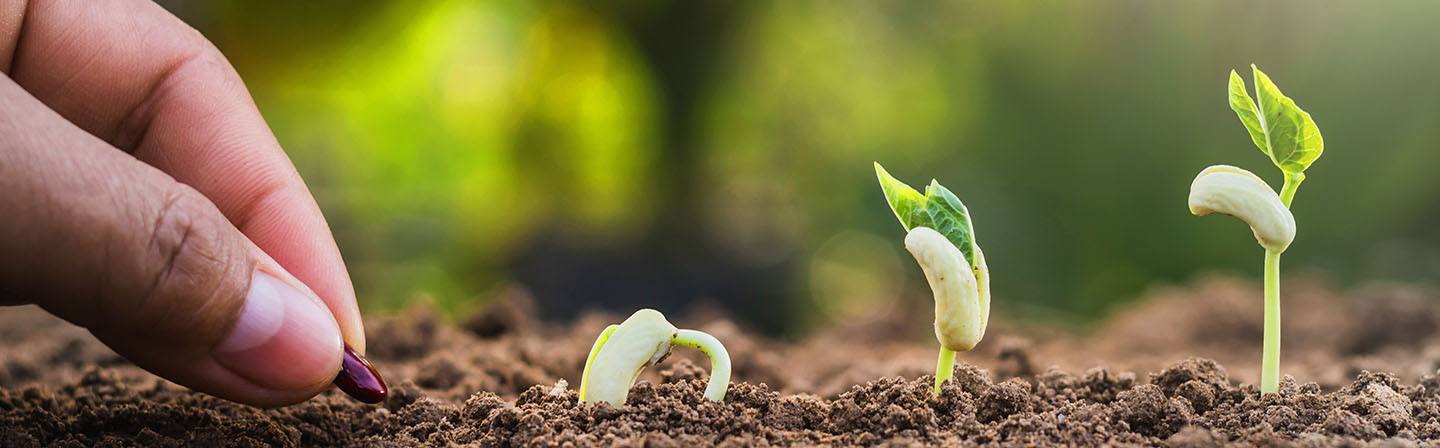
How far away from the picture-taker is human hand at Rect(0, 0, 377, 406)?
0.63m

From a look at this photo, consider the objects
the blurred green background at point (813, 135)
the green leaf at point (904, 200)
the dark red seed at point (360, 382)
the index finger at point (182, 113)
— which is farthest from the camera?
the blurred green background at point (813, 135)

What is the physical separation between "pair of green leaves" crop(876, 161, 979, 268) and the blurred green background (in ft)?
7.77

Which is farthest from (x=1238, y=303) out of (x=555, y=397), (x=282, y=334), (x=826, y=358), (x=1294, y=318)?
(x=282, y=334)

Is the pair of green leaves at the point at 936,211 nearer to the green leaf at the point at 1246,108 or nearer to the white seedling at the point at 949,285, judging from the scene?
the white seedling at the point at 949,285

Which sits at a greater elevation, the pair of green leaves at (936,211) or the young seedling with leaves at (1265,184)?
the young seedling with leaves at (1265,184)

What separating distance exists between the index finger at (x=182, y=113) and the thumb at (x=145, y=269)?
0.22 m

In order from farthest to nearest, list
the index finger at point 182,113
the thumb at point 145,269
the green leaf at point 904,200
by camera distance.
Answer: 1. the index finger at point 182,113
2. the green leaf at point 904,200
3. the thumb at point 145,269

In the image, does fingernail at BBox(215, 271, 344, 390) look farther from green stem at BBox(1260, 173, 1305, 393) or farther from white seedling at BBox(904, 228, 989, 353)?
green stem at BBox(1260, 173, 1305, 393)

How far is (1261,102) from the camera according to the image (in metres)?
0.73

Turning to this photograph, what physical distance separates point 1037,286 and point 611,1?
1971 mm

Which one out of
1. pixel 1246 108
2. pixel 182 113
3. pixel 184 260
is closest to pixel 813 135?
pixel 182 113

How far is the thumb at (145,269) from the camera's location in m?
0.62

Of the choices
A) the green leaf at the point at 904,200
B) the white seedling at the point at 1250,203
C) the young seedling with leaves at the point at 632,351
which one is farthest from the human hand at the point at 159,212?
the white seedling at the point at 1250,203

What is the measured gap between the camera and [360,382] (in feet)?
2.79
